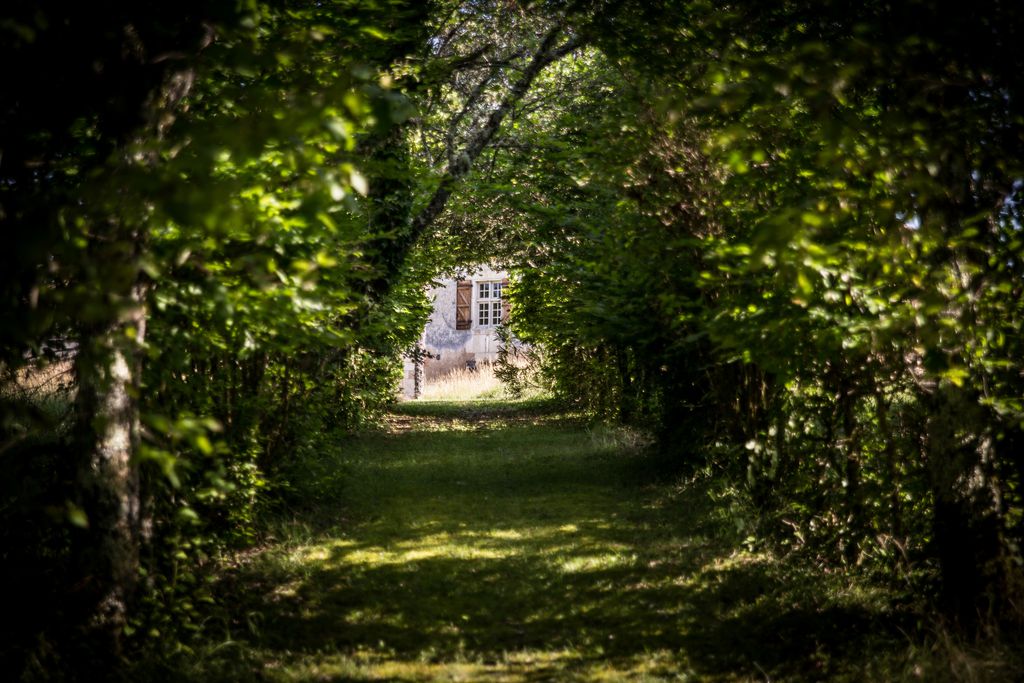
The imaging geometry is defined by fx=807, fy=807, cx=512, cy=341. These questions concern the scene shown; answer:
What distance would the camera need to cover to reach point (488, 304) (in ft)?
123

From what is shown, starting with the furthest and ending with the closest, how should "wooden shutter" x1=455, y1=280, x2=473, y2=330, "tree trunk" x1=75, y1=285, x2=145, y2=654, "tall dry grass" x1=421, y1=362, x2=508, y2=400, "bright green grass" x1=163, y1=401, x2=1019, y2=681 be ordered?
"wooden shutter" x1=455, y1=280, x2=473, y2=330 < "tall dry grass" x1=421, y1=362, x2=508, y2=400 < "bright green grass" x1=163, y1=401, x2=1019, y2=681 < "tree trunk" x1=75, y1=285, x2=145, y2=654

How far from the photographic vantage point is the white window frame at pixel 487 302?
3728cm

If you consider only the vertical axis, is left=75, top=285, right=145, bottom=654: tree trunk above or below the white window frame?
below

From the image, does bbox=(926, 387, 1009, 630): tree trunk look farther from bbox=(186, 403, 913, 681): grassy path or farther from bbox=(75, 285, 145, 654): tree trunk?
bbox=(75, 285, 145, 654): tree trunk

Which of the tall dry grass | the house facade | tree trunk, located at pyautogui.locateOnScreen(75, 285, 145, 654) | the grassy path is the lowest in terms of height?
the grassy path

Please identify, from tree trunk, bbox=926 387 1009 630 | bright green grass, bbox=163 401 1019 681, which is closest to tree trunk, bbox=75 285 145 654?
bright green grass, bbox=163 401 1019 681

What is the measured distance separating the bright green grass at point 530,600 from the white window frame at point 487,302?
27879mm

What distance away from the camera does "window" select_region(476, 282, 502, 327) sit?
37250 mm

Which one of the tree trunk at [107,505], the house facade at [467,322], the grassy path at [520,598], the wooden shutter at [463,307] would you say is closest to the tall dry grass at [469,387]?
the house facade at [467,322]

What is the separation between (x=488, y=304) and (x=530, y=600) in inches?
1251

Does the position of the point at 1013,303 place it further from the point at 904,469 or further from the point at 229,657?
the point at 229,657

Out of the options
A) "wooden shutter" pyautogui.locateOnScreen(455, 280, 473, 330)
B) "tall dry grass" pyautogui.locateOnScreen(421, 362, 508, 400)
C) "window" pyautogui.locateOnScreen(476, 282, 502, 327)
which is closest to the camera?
"tall dry grass" pyautogui.locateOnScreen(421, 362, 508, 400)

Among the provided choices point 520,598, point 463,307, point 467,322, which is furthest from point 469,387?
point 520,598

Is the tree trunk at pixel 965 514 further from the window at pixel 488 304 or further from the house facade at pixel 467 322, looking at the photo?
the window at pixel 488 304
